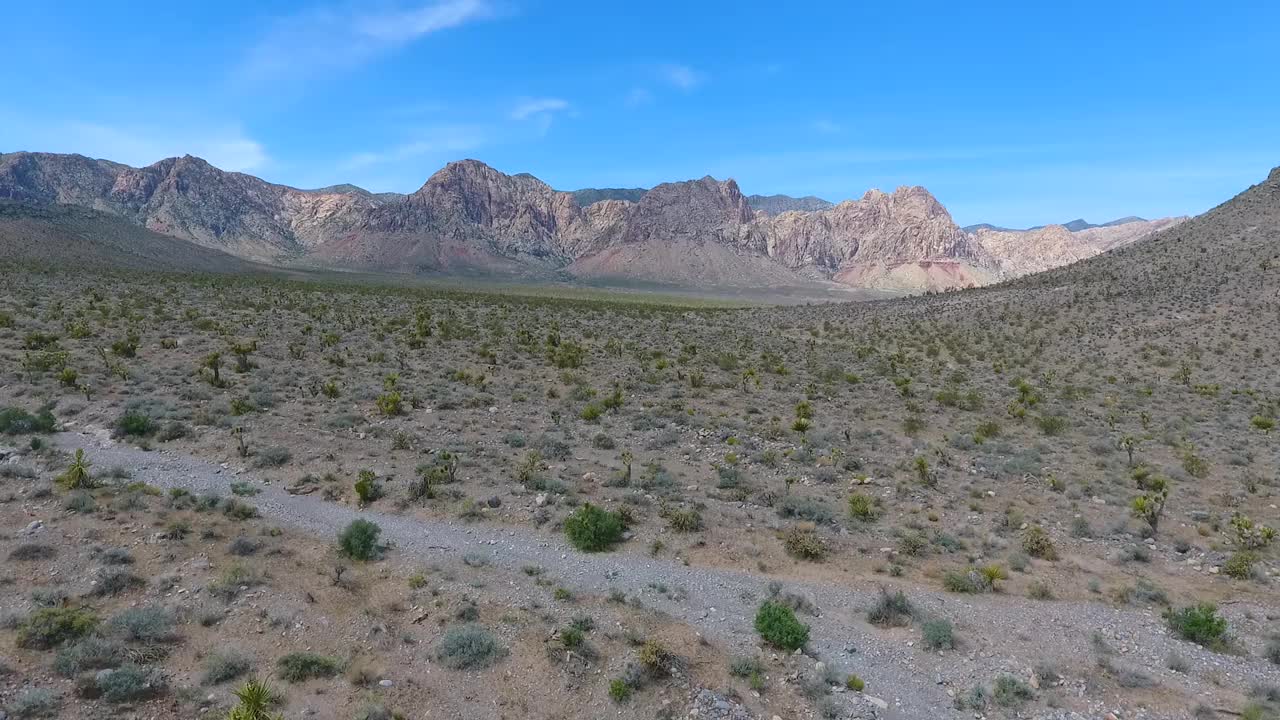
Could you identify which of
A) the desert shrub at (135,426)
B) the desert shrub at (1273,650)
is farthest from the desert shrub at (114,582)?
the desert shrub at (1273,650)

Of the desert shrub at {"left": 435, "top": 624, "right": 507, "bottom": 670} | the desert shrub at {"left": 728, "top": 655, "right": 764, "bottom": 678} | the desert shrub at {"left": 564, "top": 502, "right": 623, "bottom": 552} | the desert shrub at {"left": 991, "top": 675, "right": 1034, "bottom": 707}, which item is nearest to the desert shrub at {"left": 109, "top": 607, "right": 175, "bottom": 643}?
the desert shrub at {"left": 435, "top": 624, "right": 507, "bottom": 670}

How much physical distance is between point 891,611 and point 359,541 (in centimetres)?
985

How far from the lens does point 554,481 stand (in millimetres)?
16094

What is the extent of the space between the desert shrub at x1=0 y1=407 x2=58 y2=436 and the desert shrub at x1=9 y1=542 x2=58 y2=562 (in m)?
8.17

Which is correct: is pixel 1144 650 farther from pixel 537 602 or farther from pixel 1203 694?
pixel 537 602

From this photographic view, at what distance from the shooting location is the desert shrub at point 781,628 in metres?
10.2

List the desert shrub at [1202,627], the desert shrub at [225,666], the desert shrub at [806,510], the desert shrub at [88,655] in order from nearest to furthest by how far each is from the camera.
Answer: the desert shrub at [88,655] < the desert shrub at [225,666] < the desert shrub at [1202,627] < the desert shrub at [806,510]

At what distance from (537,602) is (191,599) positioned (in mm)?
5412

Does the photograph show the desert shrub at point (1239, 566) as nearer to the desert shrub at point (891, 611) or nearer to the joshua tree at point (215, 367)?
the desert shrub at point (891, 611)

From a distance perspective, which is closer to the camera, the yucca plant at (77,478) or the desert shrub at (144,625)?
the desert shrub at (144,625)

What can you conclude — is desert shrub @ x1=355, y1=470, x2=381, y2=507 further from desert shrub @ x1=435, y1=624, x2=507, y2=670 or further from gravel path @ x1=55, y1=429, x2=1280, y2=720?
desert shrub @ x1=435, y1=624, x2=507, y2=670

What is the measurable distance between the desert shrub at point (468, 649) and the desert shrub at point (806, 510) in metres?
8.09

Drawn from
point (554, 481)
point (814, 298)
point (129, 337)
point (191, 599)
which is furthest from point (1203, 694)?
point (814, 298)

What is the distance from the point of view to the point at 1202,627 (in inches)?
416
